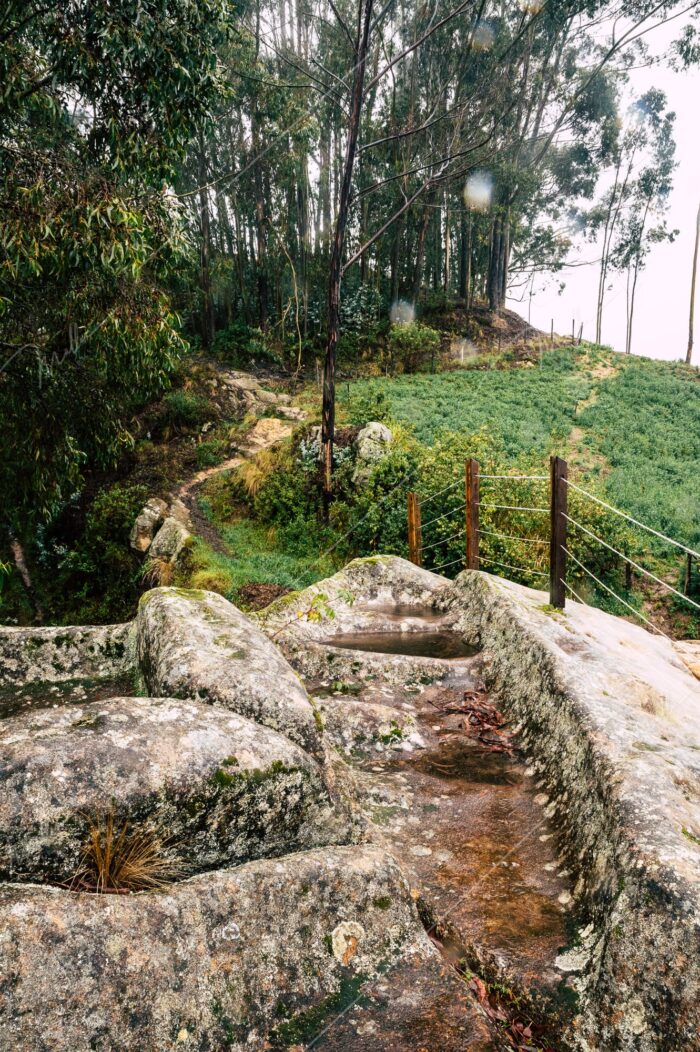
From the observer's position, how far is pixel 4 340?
25.8 feet

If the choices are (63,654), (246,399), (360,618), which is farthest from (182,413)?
(63,654)

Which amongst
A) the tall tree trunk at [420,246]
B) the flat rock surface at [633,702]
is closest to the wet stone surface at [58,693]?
the flat rock surface at [633,702]

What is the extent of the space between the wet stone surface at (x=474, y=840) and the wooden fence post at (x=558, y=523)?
1.79 metres

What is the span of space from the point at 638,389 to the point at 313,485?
57.6 feet

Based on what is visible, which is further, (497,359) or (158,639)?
(497,359)

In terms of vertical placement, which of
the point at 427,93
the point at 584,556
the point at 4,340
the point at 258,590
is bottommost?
the point at 258,590

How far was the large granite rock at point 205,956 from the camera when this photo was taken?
165 cm

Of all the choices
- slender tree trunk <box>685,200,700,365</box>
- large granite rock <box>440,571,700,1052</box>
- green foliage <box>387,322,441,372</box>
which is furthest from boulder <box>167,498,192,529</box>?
slender tree trunk <box>685,200,700,365</box>

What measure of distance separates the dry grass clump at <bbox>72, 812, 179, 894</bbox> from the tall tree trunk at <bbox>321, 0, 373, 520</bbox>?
10.8 m

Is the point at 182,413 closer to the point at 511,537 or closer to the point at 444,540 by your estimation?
the point at 444,540

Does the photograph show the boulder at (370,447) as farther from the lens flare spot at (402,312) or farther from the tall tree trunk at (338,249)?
the lens flare spot at (402,312)

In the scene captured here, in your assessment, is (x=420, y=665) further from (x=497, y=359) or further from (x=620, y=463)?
(x=497, y=359)

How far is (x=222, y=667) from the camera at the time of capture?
10.0 ft

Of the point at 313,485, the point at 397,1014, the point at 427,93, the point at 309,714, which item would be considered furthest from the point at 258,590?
the point at 427,93
